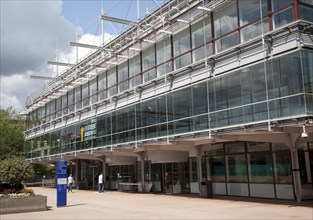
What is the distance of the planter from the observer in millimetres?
17375

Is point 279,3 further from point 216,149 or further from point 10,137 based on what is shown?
point 10,137

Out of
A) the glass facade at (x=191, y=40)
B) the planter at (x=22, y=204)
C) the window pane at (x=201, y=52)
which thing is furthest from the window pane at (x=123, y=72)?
the planter at (x=22, y=204)

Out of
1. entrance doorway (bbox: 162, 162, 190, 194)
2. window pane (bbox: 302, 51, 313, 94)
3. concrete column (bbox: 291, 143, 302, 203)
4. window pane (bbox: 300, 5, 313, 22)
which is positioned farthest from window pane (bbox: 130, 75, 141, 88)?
window pane (bbox: 302, 51, 313, 94)

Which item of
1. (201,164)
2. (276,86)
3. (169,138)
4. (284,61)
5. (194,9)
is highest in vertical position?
(194,9)

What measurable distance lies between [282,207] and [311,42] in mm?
7027

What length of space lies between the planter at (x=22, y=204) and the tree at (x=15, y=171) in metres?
1.86

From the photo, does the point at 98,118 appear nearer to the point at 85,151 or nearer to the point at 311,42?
the point at 85,151

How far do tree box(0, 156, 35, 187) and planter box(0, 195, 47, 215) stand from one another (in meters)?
1.86

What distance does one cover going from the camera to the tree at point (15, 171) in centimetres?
1923

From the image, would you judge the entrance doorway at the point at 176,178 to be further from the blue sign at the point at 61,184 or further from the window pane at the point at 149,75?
the blue sign at the point at 61,184

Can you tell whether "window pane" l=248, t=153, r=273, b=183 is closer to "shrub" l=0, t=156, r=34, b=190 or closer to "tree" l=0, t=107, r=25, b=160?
"shrub" l=0, t=156, r=34, b=190

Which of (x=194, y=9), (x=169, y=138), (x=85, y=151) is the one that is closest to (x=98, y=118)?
(x=85, y=151)

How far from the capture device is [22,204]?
701 inches

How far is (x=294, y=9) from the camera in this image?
1605 centimetres
